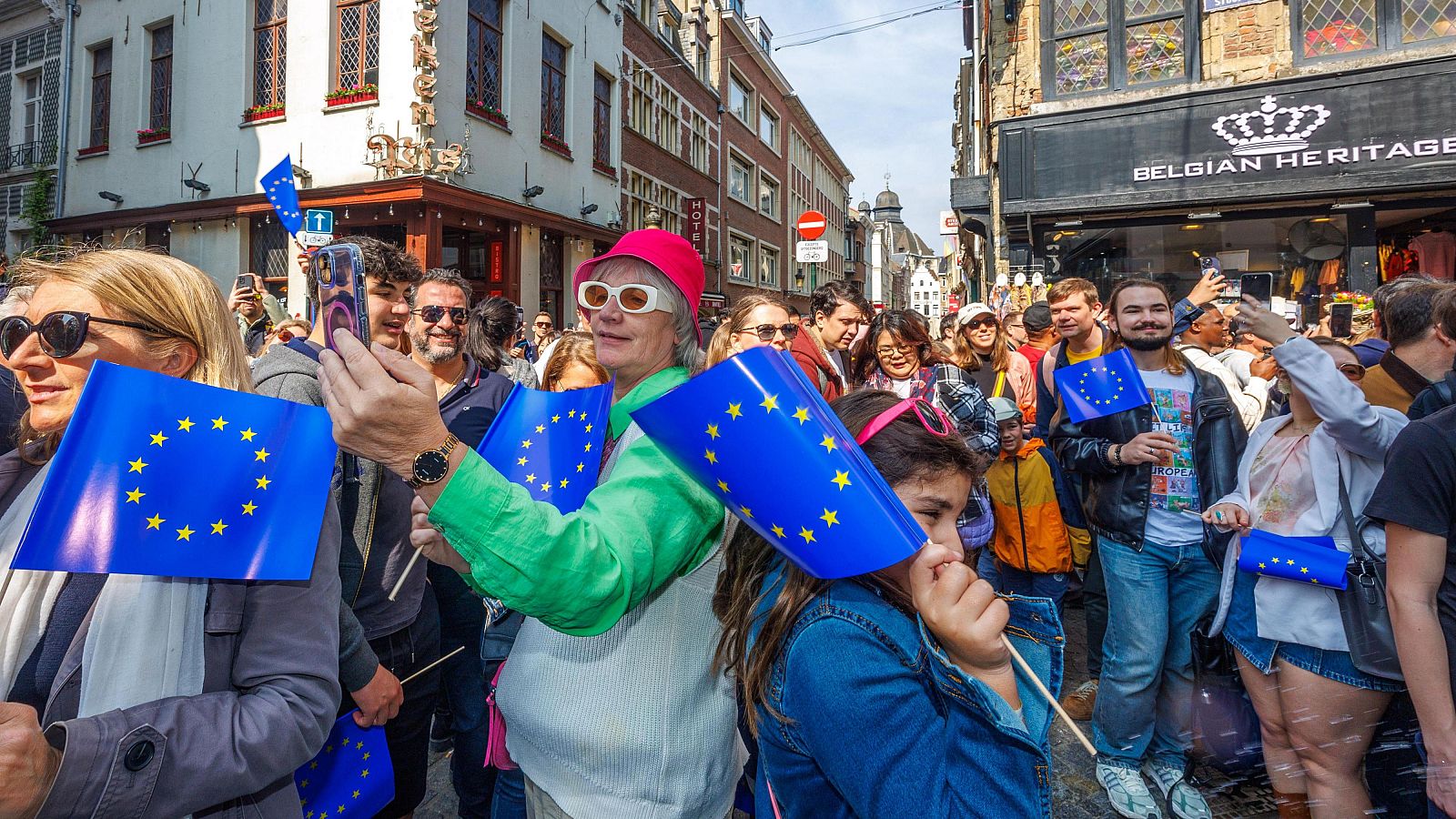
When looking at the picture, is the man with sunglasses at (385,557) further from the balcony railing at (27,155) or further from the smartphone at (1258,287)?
the balcony railing at (27,155)

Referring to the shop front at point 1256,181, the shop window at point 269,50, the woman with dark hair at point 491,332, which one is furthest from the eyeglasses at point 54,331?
the shop window at point 269,50

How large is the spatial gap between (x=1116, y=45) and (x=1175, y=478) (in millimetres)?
8517

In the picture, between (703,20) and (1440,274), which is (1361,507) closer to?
(1440,274)

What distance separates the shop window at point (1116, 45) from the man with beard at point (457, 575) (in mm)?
9002

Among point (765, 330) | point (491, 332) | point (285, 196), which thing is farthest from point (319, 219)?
point (765, 330)

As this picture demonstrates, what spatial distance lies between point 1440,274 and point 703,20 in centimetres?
2075

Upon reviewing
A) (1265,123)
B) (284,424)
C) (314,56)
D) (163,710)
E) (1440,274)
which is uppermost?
(314,56)

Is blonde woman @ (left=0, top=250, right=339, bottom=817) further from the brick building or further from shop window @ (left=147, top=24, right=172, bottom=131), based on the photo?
shop window @ (left=147, top=24, right=172, bottom=131)

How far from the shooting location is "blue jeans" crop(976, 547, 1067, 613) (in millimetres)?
3977

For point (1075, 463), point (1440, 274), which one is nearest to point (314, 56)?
point (1075, 463)

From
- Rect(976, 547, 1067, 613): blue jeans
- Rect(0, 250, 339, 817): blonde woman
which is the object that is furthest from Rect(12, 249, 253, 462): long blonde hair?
Rect(976, 547, 1067, 613): blue jeans

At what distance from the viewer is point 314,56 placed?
11977 mm

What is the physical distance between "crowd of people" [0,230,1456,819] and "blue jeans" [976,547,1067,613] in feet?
3.44

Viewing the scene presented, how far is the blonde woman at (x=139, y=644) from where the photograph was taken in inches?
41.4
